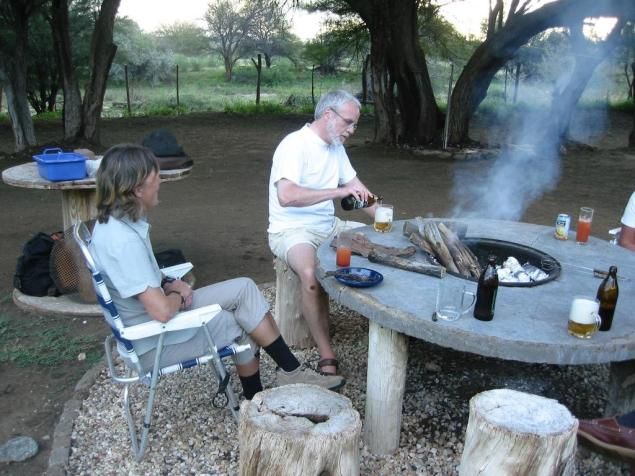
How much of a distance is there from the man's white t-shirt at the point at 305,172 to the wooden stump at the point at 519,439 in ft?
5.94

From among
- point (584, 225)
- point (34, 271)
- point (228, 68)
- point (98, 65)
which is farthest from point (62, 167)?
point (228, 68)

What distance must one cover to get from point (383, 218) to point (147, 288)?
5.18 ft

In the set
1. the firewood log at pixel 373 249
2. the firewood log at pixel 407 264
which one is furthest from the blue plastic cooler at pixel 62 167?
the firewood log at pixel 407 264

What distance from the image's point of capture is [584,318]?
87.7 inches

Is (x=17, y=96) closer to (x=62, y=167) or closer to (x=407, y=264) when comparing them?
(x=62, y=167)

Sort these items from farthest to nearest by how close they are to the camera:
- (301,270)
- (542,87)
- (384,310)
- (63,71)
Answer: (542,87), (63,71), (301,270), (384,310)

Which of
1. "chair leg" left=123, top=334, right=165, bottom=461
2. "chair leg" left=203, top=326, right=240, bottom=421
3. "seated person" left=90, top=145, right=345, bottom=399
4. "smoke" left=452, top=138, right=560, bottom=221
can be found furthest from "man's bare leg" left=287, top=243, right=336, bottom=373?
"smoke" left=452, top=138, right=560, bottom=221

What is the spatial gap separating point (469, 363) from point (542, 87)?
19.2 m

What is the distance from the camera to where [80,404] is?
3.05 m

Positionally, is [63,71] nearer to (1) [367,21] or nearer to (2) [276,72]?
(1) [367,21]

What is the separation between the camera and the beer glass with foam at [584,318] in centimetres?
221

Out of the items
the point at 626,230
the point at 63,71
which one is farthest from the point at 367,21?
the point at 626,230

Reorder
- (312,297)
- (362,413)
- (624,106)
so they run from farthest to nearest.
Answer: (624,106) < (312,297) < (362,413)

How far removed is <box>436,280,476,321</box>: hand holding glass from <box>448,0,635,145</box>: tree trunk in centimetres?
878
